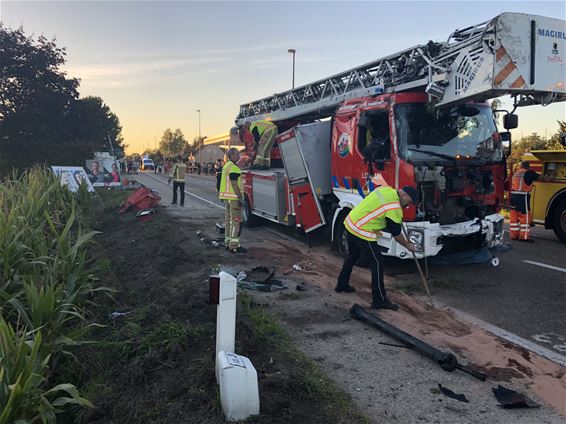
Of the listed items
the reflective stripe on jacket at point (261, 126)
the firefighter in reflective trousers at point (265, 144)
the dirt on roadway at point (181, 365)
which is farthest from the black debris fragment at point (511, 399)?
the reflective stripe on jacket at point (261, 126)

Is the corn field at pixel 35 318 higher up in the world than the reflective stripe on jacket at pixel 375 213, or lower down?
lower down

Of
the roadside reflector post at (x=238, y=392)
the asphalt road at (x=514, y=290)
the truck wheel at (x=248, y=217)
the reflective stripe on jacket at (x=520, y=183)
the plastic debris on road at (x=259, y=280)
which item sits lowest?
the asphalt road at (x=514, y=290)

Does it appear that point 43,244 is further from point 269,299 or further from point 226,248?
point 226,248

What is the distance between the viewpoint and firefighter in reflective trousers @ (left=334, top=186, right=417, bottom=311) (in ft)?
17.8

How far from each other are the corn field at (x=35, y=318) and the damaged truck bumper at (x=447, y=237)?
3.90 meters

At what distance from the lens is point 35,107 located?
2045 cm

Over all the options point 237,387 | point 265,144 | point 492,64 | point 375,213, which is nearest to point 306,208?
point 265,144

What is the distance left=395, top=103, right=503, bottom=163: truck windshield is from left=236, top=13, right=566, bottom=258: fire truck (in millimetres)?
15

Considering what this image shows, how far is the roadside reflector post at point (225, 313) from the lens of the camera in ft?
10.7

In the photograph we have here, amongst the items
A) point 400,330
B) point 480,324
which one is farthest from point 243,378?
point 480,324

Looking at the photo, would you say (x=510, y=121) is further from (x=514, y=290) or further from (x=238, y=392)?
(x=238, y=392)

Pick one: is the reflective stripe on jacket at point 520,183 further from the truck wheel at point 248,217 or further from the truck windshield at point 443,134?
the truck wheel at point 248,217

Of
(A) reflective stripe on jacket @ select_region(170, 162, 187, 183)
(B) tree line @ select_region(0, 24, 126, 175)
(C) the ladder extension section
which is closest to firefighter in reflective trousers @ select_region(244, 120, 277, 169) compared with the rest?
(C) the ladder extension section

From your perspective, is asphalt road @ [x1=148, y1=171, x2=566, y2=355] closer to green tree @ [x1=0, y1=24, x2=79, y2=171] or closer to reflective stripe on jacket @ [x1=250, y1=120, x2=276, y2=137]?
reflective stripe on jacket @ [x1=250, y1=120, x2=276, y2=137]
